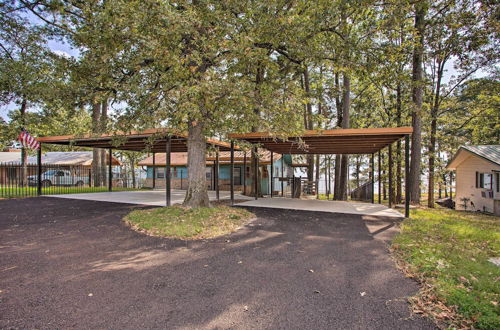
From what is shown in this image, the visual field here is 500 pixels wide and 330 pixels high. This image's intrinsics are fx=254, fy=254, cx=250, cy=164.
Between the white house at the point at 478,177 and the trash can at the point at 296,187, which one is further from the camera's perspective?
the trash can at the point at 296,187

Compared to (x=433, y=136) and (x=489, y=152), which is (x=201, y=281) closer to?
(x=489, y=152)

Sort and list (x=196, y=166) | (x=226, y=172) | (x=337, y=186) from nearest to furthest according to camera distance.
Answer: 1. (x=196, y=166)
2. (x=337, y=186)
3. (x=226, y=172)

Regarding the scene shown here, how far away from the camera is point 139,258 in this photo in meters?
4.03

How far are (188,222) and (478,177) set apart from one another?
54.3 ft

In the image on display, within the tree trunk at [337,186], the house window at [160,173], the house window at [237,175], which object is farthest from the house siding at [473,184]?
the house window at [160,173]

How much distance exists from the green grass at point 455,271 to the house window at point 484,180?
1017cm

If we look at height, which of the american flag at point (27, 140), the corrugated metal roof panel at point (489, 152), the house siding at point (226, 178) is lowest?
the house siding at point (226, 178)

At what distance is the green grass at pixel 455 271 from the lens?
2477mm

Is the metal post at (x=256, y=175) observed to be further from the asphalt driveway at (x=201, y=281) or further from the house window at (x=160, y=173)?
the house window at (x=160, y=173)

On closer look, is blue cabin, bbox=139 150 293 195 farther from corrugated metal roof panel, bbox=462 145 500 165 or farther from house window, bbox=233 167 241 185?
corrugated metal roof panel, bbox=462 145 500 165

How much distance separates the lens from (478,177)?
1434 cm

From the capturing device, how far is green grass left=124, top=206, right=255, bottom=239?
551cm

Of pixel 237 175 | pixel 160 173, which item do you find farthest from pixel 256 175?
pixel 160 173

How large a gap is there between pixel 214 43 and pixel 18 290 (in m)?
5.63
